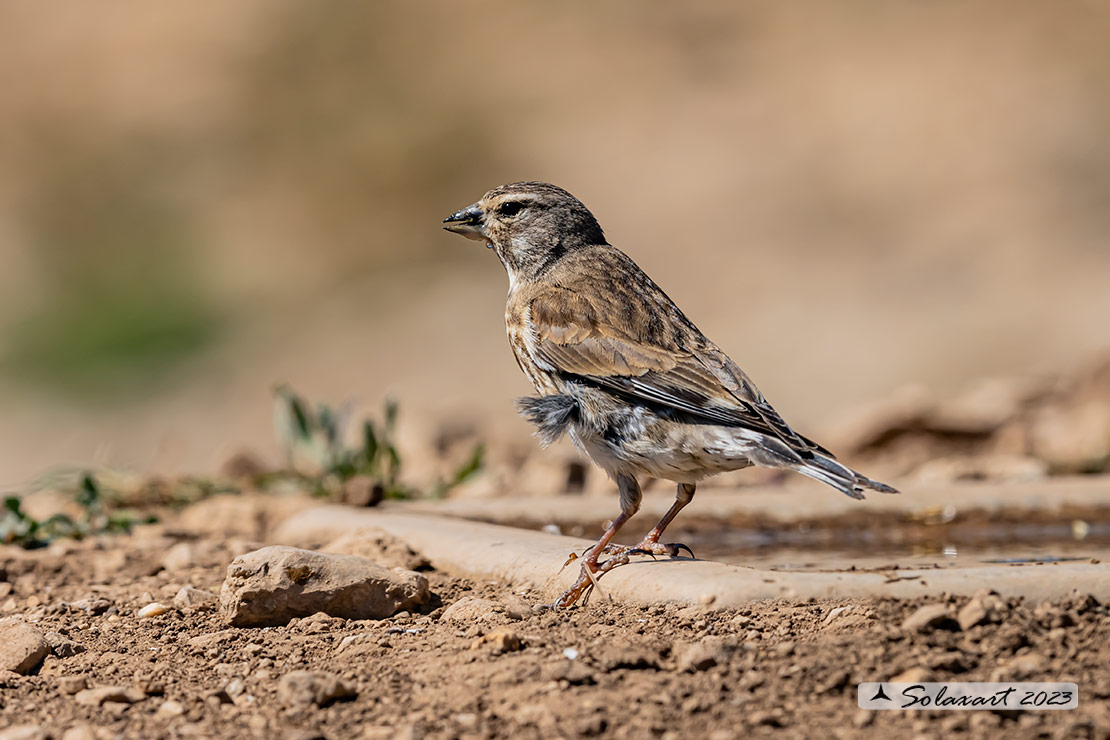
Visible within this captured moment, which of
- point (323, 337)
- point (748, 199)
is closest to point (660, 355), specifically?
point (323, 337)

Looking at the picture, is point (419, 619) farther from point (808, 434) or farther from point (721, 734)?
point (808, 434)

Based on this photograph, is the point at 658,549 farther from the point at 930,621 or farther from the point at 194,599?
the point at 194,599

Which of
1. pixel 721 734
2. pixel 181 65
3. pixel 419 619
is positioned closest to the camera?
pixel 721 734

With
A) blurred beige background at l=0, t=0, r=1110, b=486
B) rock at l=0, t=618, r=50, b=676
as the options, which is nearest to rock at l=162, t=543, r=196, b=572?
rock at l=0, t=618, r=50, b=676

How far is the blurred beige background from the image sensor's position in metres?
15.3

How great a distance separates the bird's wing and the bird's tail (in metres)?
0.07

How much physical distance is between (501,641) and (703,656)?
1.62 feet

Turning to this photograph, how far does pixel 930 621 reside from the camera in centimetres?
300

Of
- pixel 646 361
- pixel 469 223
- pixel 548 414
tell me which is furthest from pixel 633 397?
pixel 469 223

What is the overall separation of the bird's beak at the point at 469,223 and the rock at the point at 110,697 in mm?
2584

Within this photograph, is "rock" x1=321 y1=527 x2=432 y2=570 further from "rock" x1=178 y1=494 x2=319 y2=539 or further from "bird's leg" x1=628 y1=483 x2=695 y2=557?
"rock" x1=178 y1=494 x2=319 y2=539

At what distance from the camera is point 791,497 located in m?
5.68

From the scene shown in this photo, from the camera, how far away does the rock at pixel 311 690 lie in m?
2.86

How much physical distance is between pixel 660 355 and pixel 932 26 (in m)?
19.4
